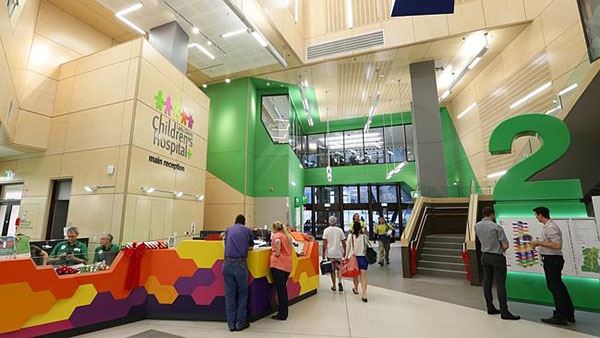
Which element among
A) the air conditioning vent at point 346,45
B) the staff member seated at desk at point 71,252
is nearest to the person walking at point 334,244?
the staff member seated at desk at point 71,252

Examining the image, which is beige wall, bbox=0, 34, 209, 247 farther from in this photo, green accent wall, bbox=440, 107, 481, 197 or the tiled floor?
green accent wall, bbox=440, 107, 481, 197

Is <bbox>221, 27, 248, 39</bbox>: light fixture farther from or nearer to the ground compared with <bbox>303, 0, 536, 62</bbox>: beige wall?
nearer to the ground

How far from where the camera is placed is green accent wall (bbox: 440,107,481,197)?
934 cm

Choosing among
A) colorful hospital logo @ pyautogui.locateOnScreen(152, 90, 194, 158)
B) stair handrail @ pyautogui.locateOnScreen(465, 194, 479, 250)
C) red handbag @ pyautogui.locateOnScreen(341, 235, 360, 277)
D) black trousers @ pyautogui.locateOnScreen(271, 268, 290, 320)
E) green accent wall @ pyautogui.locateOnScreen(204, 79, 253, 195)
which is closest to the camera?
black trousers @ pyautogui.locateOnScreen(271, 268, 290, 320)

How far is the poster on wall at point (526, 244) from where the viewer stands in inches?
160

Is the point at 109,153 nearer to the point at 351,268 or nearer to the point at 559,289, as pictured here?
the point at 351,268

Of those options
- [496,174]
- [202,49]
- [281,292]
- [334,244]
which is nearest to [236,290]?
[281,292]

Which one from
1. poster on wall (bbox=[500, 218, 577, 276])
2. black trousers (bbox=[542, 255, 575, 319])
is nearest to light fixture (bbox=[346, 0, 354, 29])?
poster on wall (bbox=[500, 218, 577, 276])

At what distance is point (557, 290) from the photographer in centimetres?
353

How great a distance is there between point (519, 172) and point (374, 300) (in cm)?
318

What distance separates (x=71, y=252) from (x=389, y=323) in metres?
4.80

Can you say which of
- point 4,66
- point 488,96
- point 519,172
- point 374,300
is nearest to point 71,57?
point 4,66

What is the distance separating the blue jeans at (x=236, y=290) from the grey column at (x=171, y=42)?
698 centimetres

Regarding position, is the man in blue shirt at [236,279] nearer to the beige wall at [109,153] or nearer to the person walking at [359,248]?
the person walking at [359,248]
